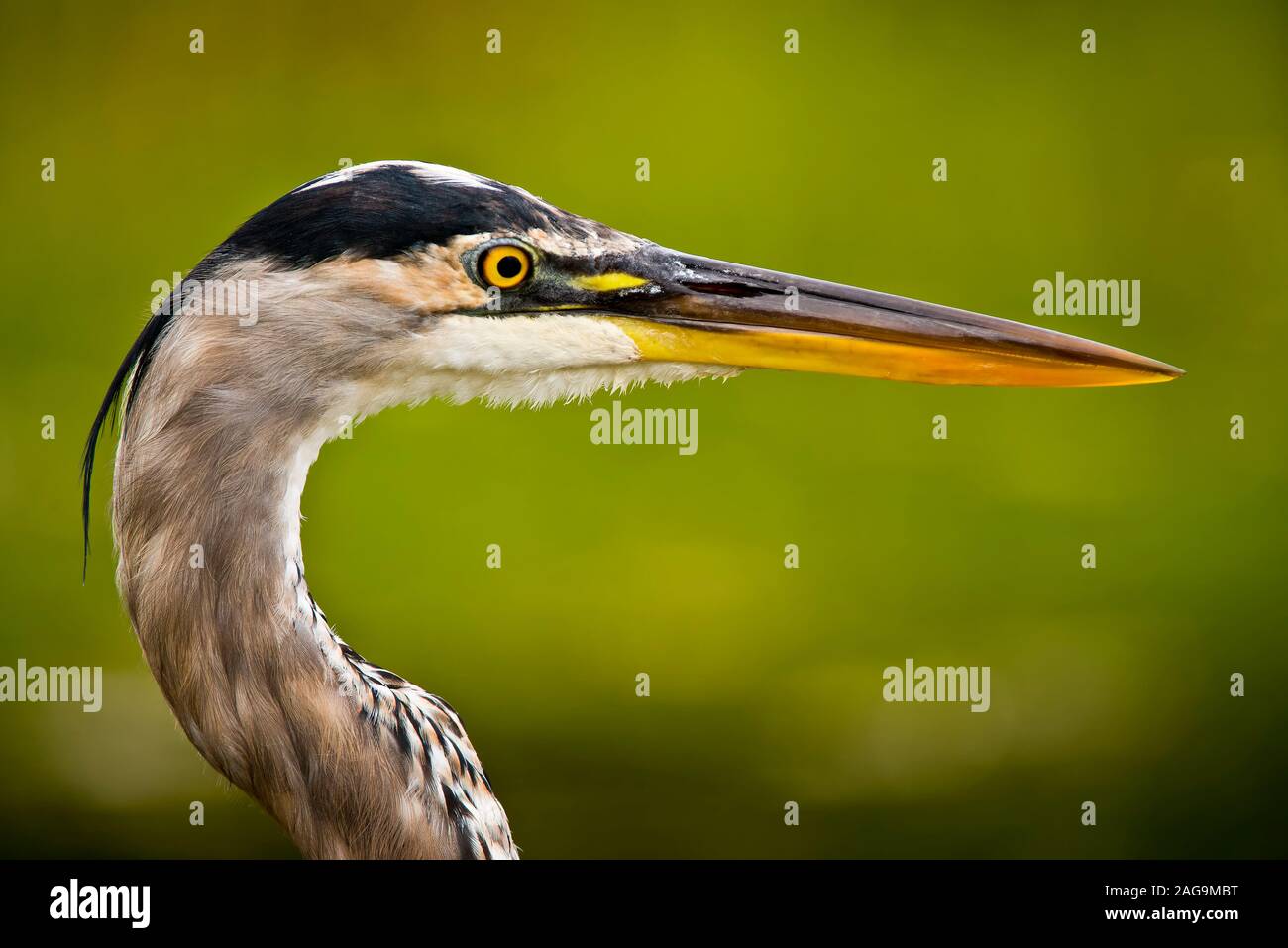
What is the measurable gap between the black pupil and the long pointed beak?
6.7 inches

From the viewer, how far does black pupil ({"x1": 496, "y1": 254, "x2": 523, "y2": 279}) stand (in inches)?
71.2

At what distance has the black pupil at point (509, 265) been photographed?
1.81 meters

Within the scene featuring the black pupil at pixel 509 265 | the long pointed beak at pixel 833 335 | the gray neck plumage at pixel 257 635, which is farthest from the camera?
the long pointed beak at pixel 833 335

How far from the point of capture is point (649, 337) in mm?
1935

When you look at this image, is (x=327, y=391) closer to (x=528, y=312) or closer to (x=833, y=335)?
(x=528, y=312)

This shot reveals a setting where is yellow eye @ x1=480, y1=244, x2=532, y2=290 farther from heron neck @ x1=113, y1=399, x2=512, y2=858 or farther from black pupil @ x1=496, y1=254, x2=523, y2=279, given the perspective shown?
heron neck @ x1=113, y1=399, x2=512, y2=858

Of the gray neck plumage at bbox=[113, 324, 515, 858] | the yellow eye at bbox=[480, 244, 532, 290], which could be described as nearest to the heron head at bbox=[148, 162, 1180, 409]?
the yellow eye at bbox=[480, 244, 532, 290]

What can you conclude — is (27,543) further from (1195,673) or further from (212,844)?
(1195,673)

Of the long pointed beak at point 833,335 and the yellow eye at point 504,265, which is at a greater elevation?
the yellow eye at point 504,265

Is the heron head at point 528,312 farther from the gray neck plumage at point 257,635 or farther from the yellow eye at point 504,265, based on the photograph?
the gray neck plumage at point 257,635

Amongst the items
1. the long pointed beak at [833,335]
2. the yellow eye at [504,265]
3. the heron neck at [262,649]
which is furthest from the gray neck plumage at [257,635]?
the long pointed beak at [833,335]
